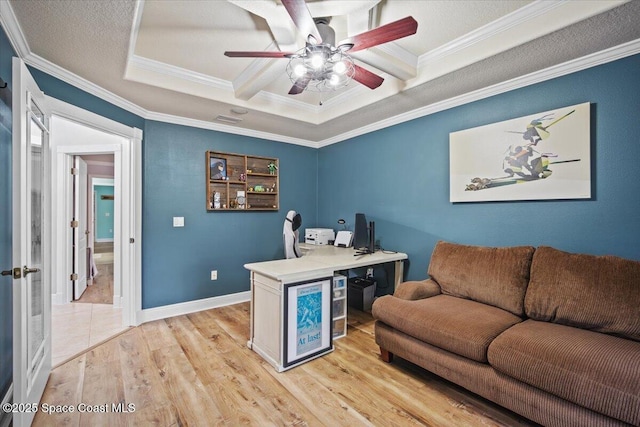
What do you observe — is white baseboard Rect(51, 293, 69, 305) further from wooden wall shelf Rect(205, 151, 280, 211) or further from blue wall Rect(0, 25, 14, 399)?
blue wall Rect(0, 25, 14, 399)

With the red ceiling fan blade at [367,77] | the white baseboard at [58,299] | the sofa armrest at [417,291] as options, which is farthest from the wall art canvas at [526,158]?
the white baseboard at [58,299]

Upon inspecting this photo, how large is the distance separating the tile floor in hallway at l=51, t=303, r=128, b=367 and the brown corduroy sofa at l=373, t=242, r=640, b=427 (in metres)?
2.75

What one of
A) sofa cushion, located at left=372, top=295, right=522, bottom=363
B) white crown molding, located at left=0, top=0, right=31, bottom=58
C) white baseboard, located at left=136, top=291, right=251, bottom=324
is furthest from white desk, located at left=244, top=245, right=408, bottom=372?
white crown molding, located at left=0, top=0, right=31, bottom=58

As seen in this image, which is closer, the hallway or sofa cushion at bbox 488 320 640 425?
sofa cushion at bbox 488 320 640 425

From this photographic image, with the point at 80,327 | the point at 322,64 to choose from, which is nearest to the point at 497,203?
the point at 322,64

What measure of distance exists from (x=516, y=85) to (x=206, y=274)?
3.94m

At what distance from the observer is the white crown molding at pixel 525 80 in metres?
2.07

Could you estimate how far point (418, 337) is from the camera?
7.06 feet

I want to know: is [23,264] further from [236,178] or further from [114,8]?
[236,178]

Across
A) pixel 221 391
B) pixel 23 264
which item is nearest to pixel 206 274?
pixel 221 391

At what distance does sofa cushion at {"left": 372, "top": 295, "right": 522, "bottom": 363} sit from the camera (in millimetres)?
1880

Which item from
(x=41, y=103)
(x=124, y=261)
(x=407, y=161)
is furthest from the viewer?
(x=407, y=161)

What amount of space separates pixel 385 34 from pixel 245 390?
2.51 meters

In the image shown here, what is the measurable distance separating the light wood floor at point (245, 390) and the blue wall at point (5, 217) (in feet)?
1.38
